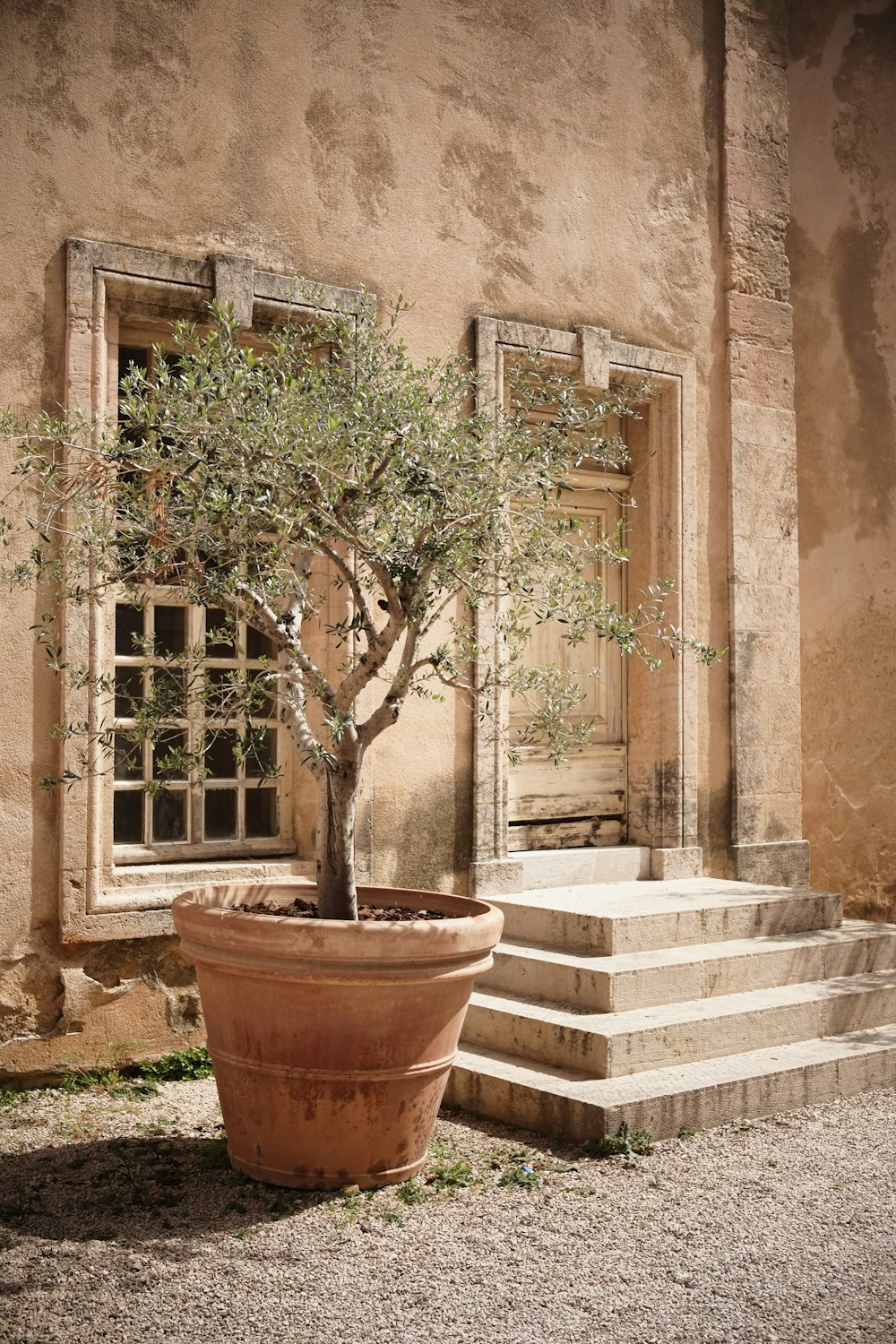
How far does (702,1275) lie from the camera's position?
3252 millimetres

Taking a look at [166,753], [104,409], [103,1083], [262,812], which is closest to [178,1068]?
[103,1083]

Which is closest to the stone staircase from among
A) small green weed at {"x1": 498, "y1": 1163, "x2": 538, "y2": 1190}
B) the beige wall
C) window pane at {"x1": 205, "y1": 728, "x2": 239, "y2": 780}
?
small green weed at {"x1": 498, "y1": 1163, "x2": 538, "y2": 1190}

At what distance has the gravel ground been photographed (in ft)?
9.75

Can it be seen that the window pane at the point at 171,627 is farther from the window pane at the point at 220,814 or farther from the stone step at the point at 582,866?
the stone step at the point at 582,866

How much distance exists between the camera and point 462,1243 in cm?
343

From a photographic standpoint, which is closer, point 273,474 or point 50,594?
point 273,474

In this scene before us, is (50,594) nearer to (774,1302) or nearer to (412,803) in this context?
(412,803)

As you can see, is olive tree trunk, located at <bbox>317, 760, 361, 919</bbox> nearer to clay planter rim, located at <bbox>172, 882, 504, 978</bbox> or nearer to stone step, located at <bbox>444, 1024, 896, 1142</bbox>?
clay planter rim, located at <bbox>172, 882, 504, 978</bbox>

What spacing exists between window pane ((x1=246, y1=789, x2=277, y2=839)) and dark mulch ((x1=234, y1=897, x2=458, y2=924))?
1347mm

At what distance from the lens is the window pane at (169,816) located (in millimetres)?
5371

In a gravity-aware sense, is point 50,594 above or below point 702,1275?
above

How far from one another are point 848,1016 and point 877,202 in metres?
5.52

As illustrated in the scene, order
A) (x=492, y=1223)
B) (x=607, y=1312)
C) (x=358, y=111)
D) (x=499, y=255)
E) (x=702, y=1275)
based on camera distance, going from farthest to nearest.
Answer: (x=499, y=255)
(x=358, y=111)
(x=492, y=1223)
(x=702, y=1275)
(x=607, y=1312)

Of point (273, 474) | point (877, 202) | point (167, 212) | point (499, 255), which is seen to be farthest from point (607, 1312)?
point (877, 202)
